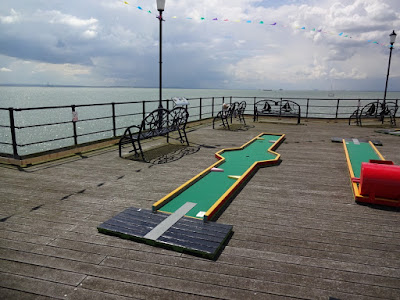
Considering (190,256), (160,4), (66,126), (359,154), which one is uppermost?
(160,4)

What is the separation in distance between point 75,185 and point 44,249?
203cm

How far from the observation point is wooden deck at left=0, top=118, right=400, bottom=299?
8.09 ft

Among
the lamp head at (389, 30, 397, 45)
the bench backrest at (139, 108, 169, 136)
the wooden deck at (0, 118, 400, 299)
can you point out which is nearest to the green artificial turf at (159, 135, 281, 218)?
the wooden deck at (0, 118, 400, 299)

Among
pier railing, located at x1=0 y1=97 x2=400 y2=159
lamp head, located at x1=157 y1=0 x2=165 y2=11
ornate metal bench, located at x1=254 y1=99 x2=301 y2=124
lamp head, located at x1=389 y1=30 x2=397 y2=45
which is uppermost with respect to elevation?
lamp head, located at x1=389 y1=30 x2=397 y2=45

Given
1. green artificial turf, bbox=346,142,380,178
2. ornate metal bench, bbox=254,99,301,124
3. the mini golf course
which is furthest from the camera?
ornate metal bench, bbox=254,99,301,124

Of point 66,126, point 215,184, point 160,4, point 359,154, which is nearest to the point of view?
point 215,184

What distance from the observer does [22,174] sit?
548 centimetres

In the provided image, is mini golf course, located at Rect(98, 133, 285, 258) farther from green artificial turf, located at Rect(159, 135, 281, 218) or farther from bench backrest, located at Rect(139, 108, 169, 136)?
bench backrest, located at Rect(139, 108, 169, 136)

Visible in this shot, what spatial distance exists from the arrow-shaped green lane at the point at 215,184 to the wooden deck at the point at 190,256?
0.25 m

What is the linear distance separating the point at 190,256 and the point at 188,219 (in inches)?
27.0

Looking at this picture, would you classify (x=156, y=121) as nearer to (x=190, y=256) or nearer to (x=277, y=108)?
(x=190, y=256)

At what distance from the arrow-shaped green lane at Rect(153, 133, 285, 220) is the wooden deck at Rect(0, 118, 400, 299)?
248 millimetres

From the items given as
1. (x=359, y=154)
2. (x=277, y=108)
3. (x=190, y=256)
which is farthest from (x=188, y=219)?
(x=277, y=108)

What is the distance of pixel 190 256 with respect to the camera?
2.92 metres
